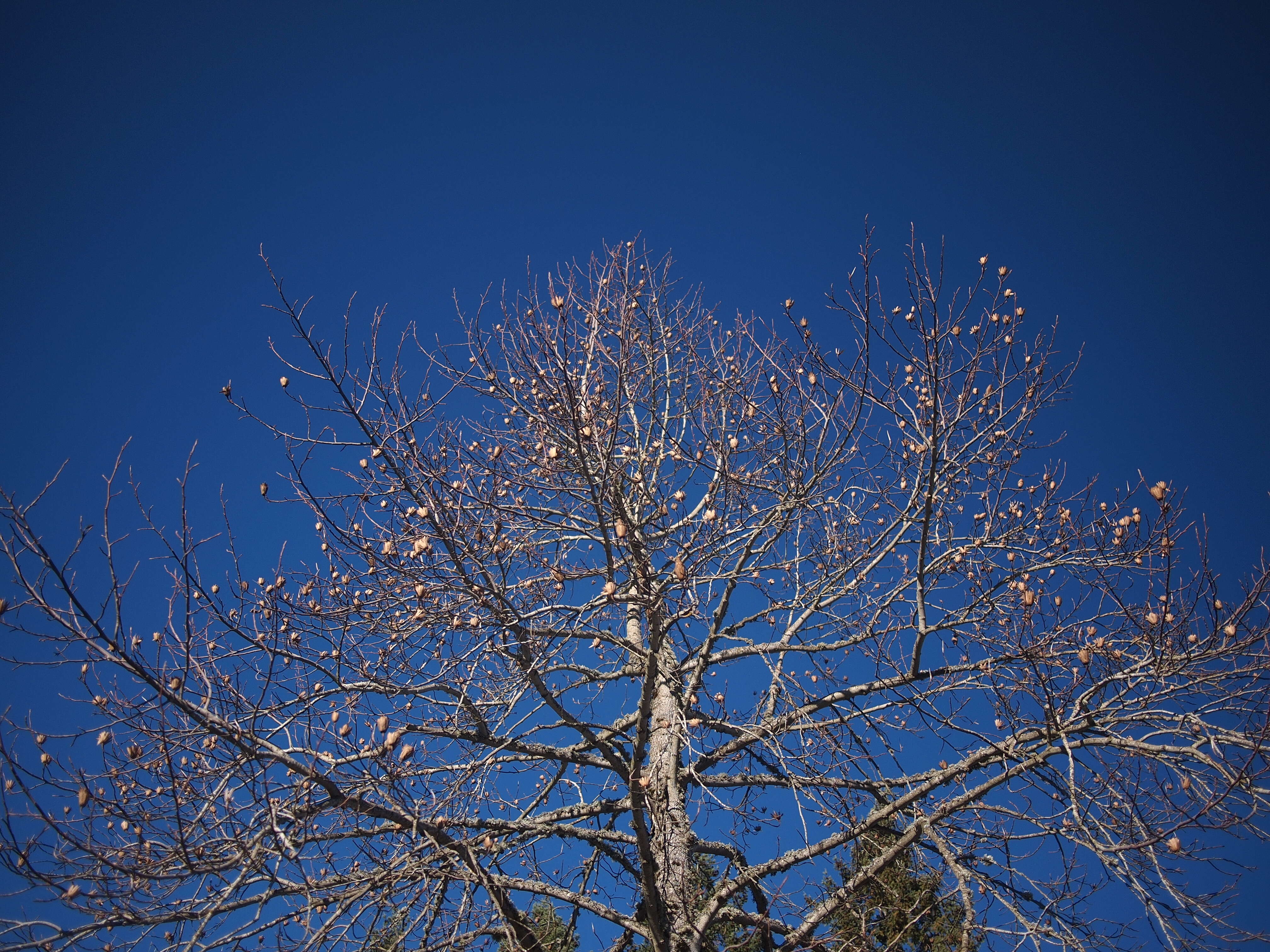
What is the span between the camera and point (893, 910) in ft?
14.6

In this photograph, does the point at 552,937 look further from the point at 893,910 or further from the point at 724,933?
the point at 893,910

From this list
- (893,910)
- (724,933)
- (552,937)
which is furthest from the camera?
(724,933)

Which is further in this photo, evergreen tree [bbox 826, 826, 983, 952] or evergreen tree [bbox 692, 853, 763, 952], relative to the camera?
evergreen tree [bbox 692, 853, 763, 952]

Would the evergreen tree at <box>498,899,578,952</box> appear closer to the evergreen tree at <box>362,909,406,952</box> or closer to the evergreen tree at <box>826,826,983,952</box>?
the evergreen tree at <box>362,909,406,952</box>

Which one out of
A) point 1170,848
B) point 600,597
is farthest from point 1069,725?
point 600,597

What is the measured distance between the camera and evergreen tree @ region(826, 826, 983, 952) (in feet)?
14.1

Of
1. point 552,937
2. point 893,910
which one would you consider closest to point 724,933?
point 552,937

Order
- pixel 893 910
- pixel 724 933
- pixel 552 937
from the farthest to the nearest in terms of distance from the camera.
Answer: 1. pixel 724 933
2. pixel 552 937
3. pixel 893 910

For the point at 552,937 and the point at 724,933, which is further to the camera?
the point at 724,933

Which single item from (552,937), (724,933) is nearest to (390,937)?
(552,937)

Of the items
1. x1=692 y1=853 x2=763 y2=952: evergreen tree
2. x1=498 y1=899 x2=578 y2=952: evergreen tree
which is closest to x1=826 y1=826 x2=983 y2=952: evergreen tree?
x1=692 y1=853 x2=763 y2=952: evergreen tree

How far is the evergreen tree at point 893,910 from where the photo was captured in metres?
4.30

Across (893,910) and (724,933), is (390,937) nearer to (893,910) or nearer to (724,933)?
(893,910)

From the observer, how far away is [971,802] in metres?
4.54
